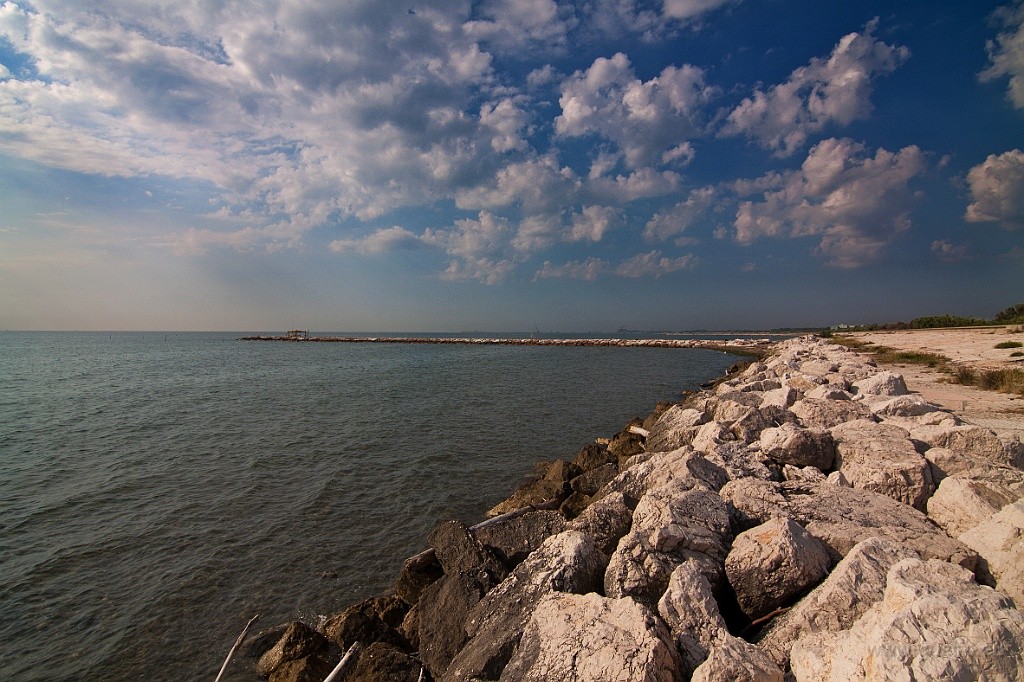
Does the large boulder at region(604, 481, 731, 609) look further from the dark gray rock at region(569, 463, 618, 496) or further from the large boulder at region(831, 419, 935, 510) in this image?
the dark gray rock at region(569, 463, 618, 496)

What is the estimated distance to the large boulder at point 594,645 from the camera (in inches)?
108

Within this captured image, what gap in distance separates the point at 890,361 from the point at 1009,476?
23275 mm

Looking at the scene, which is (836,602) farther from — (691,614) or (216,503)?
(216,503)

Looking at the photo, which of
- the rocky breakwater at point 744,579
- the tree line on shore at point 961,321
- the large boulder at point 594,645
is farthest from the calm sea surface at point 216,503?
the tree line on shore at point 961,321

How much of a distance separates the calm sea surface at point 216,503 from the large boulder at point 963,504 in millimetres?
6490

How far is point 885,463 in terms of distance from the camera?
A: 505 cm

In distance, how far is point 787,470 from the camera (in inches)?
220

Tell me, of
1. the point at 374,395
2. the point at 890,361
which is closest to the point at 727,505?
the point at 374,395

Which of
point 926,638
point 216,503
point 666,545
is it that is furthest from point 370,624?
point 216,503

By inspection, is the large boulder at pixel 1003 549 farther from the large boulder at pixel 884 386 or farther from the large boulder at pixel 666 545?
the large boulder at pixel 884 386

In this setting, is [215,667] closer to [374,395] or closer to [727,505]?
[727,505]

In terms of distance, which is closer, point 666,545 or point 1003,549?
point 1003,549

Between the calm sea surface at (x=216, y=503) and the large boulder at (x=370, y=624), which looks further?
the calm sea surface at (x=216, y=503)

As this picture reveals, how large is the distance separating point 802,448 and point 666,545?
3097mm
